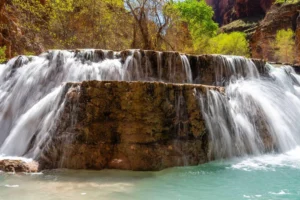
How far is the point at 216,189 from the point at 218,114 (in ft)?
9.57

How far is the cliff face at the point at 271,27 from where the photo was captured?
34062mm

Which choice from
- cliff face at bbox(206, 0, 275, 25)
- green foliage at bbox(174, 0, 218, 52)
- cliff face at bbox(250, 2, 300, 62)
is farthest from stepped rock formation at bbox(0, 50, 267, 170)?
cliff face at bbox(206, 0, 275, 25)

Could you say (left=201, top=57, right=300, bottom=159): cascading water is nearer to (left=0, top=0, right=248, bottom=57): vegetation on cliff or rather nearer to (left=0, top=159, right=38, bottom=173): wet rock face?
(left=0, top=159, right=38, bottom=173): wet rock face

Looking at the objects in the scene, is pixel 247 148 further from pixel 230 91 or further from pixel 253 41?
pixel 253 41

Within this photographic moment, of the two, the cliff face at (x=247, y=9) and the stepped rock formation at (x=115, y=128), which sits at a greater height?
the cliff face at (x=247, y=9)

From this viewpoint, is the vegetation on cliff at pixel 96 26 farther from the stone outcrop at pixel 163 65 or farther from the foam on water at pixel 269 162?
the foam on water at pixel 269 162

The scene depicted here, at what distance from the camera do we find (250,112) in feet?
29.8

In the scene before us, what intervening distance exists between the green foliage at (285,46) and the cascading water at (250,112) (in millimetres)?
21092

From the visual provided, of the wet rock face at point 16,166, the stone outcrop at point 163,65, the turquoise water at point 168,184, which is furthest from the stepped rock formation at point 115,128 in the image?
the stone outcrop at point 163,65

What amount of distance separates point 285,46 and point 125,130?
3029 cm

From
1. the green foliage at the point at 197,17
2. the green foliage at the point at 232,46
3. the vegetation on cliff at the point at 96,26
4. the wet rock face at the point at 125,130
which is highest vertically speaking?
the green foliage at the point at 197,17

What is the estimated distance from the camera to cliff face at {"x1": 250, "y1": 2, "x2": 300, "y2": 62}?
34062 mm

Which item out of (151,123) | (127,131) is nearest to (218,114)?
→ (151,123)

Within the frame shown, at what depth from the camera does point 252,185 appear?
5.41 metres
